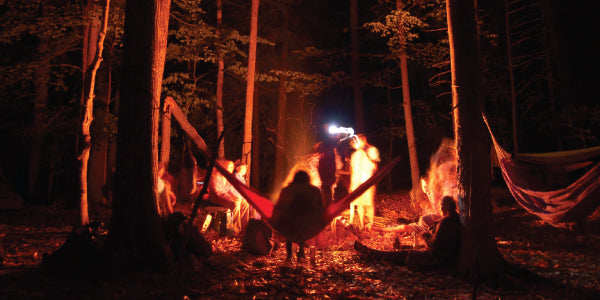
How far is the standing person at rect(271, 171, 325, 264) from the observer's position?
18.3 feet

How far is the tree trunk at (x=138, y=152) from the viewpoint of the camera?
15.7 ft

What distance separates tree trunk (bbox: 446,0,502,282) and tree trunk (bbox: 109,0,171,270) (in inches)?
152

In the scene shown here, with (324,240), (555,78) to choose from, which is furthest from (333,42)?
(324,240)

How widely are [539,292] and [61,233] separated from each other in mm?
7950

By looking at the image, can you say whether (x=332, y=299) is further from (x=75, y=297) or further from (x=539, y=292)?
(x=75, y=297)

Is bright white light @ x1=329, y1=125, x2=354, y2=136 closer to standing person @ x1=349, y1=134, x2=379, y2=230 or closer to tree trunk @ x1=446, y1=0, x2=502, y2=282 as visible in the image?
standing person @ x1=349, y1=134, x2=379, y2=230

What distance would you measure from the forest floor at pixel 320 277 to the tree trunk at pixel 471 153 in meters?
0.30

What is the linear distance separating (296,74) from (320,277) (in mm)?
10002

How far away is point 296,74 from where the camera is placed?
1412 centimetres

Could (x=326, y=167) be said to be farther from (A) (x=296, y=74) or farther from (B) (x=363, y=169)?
(A) (x=296, y=74)

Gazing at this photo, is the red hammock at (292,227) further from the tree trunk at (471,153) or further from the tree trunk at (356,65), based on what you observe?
the tree trunk at (356,65)

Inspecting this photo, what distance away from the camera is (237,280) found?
4.78 meters

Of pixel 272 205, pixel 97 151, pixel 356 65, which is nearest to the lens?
pixel 272 205


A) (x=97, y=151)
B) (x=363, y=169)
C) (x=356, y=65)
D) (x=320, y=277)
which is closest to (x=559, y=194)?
(x=363, y=169)
